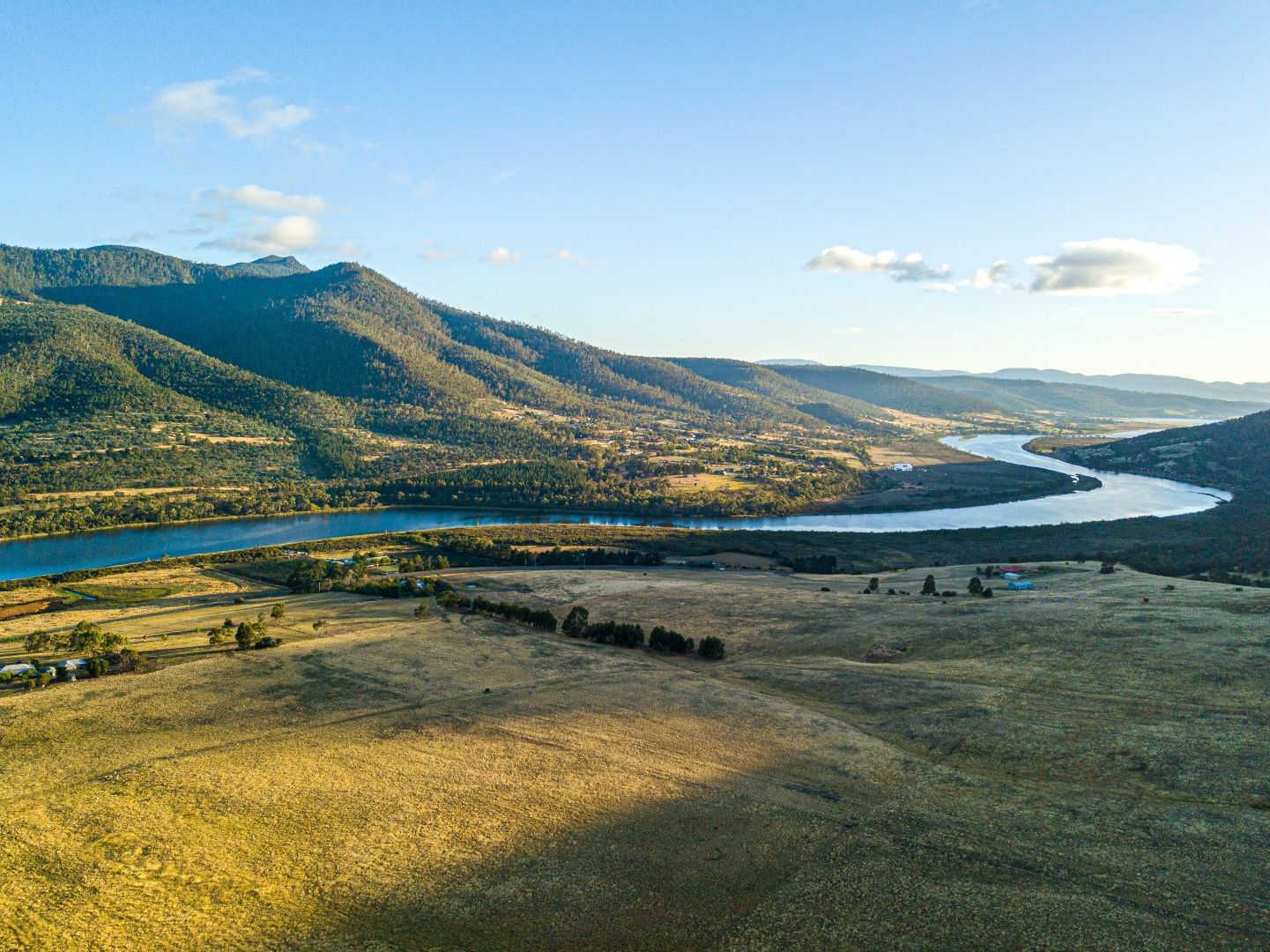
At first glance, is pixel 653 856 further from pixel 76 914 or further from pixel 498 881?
pixel 76 914

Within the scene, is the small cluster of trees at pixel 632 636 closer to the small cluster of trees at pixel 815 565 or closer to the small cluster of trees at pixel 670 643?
the small cluster of trees at pixel 670 643

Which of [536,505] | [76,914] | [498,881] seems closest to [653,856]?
[498,881]

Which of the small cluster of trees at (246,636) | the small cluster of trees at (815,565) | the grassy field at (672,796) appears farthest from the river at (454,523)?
the grassy field at (672,796)

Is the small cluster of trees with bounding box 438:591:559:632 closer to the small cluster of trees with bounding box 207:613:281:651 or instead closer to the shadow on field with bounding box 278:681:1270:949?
the small cluster of trees with bounding box 207:613:281:651

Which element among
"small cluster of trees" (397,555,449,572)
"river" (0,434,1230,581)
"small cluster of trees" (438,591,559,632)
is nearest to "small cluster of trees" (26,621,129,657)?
"small cluster of trees" (438,591,559,632)

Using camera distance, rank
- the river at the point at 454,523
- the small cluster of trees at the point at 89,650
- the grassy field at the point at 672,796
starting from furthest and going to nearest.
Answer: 1. the river at the point at 454,523
2. the small cluster of trees at the point at 89,650
3. the grassy field at the point at 672,796

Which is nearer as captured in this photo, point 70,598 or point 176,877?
point 176,877

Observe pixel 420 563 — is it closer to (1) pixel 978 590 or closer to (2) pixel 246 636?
(2) pixel 246 636
